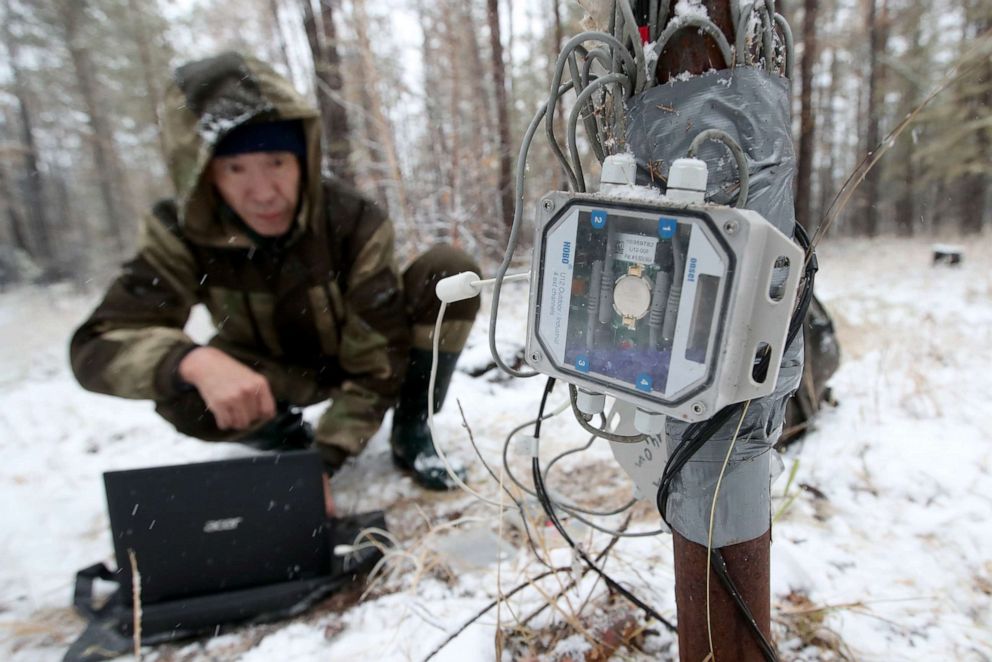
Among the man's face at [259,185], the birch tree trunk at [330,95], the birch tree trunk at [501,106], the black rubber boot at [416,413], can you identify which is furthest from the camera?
the birch tree trunk at [330,95]

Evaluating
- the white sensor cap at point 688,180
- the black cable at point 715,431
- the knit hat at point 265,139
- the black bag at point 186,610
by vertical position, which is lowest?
the black bag at point 186,610

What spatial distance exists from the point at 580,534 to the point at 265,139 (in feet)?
5.52

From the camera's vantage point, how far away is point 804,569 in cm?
124

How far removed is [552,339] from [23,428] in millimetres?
3392

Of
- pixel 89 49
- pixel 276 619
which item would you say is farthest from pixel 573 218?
pixel 89 49

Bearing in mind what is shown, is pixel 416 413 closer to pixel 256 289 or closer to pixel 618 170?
pixel 256 289

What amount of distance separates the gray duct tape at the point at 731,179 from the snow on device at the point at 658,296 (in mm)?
54

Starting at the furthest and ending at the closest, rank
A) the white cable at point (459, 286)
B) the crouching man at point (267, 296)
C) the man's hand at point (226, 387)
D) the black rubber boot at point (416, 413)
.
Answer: the black rubber boot at point (416, 413), the crouching man at point (267, 296), the man's hand at point (226, 387), the white cable at point (459, 286)

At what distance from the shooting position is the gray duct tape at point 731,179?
24.3 inches

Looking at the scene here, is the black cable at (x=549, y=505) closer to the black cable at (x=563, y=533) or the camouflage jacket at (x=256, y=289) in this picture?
the black cable at (x=563, y=533)

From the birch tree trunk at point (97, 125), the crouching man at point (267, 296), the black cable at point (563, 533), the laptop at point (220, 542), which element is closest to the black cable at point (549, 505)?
the black cable at point (563, 533)

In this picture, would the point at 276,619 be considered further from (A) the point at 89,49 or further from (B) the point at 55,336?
(A) the point at 89,49

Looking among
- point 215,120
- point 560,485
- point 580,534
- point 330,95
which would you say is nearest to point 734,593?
point 580,534

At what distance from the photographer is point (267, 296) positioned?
1.97 meters
